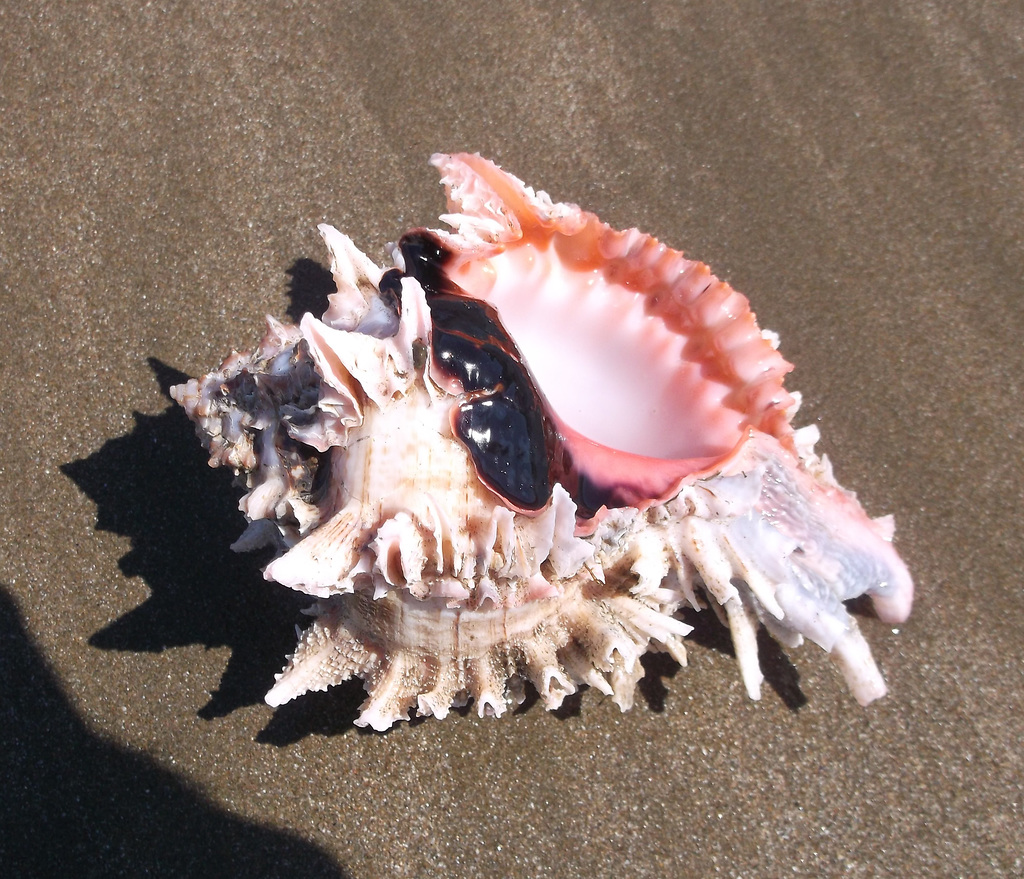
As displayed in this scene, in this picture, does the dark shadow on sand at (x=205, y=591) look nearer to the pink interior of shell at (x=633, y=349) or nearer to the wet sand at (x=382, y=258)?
the wet sand at (x=382, y=258)

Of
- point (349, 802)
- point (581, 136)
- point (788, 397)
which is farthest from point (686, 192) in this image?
point (349, 802)

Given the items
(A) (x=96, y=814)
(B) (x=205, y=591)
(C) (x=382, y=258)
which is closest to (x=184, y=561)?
(B) (x=205, y=591)

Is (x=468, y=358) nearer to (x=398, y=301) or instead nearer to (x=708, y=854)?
(x=398, y=301)

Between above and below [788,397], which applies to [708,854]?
below

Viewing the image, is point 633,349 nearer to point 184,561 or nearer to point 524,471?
point 524,471

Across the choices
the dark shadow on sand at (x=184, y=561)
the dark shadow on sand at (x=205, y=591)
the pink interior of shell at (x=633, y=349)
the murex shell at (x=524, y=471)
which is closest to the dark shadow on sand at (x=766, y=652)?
the dark shadow on sand at (x=205, y=591)

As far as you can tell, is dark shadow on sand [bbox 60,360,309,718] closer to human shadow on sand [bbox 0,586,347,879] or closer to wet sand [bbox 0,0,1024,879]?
wet sand [bbox 0,0,1024,879]

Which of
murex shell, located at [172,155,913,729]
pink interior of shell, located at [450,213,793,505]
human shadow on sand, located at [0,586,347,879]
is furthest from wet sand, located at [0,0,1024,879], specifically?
pink interior of shell, located at [450,213,793,505]
